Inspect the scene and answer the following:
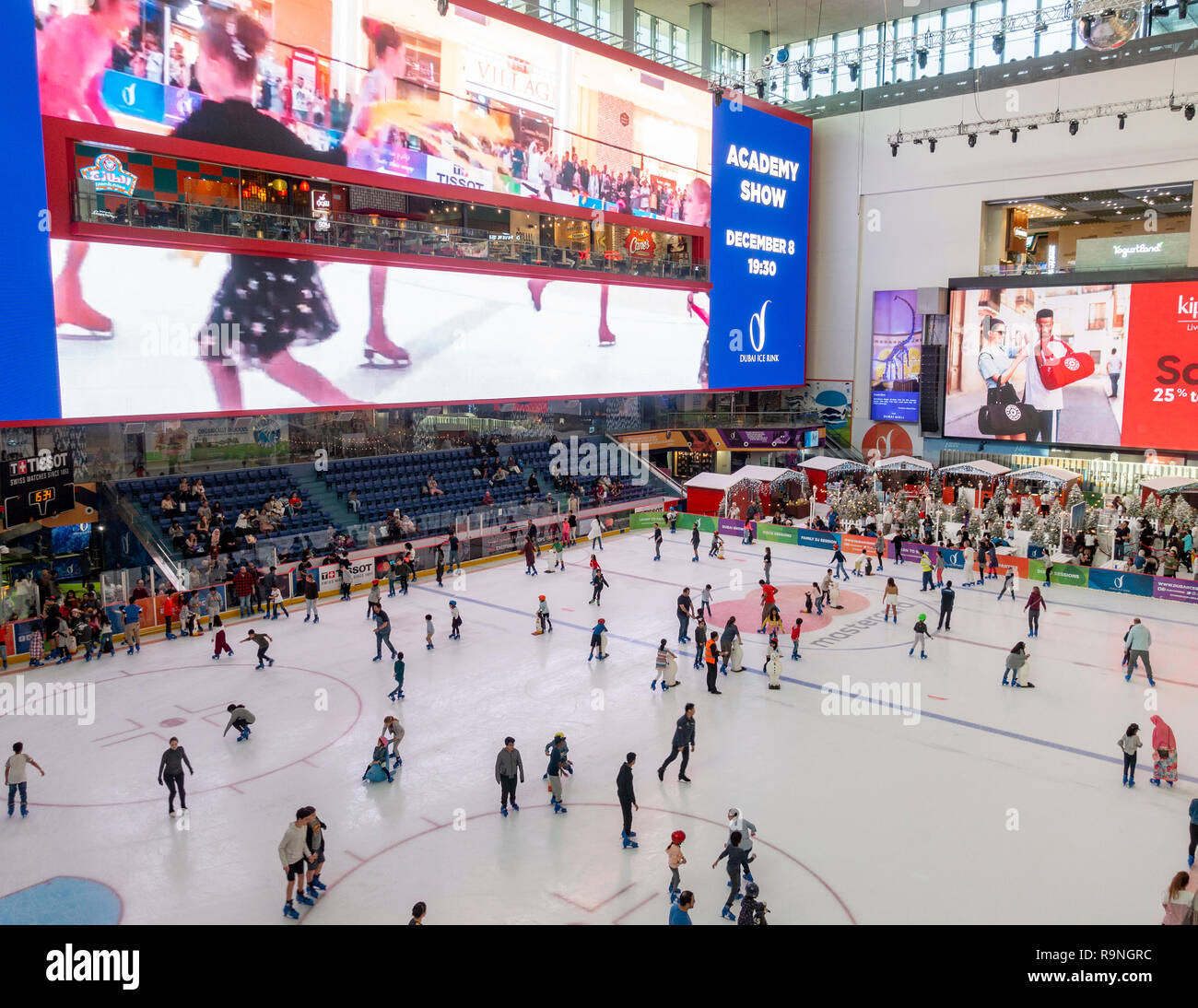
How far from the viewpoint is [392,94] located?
92.4 ft

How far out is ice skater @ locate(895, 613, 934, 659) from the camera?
20859mm

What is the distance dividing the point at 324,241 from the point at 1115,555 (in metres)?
27.4

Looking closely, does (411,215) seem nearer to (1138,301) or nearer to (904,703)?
(904,703)

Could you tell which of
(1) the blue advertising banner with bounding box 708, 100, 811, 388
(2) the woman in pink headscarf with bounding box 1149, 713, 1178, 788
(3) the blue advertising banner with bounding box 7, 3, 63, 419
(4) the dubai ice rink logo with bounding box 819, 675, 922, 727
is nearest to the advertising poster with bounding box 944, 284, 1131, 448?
(1) the blue advertising banner with bounding box 708, 100, 811, 388

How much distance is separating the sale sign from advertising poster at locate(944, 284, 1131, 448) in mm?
72

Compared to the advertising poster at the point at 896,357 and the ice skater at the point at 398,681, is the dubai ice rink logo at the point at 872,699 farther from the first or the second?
the advertising poster at the point at 896,357

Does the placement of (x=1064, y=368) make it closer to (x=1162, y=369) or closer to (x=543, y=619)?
(x=1162, y=369)

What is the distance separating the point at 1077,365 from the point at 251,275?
32681mm

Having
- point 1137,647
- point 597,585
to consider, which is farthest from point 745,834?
point 597,585

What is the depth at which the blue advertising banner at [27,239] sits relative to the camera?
67.0ft

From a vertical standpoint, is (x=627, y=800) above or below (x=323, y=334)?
below

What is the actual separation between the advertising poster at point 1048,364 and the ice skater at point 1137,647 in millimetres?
20914

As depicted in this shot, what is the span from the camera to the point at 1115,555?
1227 inches

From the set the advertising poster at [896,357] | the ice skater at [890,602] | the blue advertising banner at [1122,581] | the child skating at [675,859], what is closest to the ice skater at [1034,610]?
the ice skater at [890,602]
